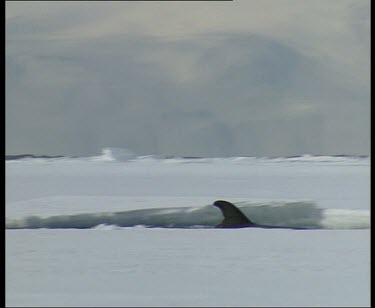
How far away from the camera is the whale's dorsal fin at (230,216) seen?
97.2 inches

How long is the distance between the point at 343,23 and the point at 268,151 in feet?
1.96

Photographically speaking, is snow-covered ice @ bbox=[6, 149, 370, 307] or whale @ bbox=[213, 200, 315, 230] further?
whale @ bbox=[213, 200, 315, 230]

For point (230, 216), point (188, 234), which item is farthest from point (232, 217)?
point (188, 234)

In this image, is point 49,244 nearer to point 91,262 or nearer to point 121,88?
point 91,262

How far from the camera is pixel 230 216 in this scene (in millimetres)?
2471

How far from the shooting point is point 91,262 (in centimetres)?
231

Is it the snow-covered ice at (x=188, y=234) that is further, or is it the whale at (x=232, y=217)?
the whale at (x=232, y=217)

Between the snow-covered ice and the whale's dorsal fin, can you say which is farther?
the whale's dorsal fin

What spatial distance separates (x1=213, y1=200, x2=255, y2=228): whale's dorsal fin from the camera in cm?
247

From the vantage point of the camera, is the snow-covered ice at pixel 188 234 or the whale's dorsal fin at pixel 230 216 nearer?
the snow-covered ice at pixel 188 234

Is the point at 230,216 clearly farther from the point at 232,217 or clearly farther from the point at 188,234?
the point at 188,234

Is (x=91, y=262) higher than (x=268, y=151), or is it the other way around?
(x=268, y=151)

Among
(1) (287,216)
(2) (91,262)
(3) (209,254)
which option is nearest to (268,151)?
(1) (287,216)

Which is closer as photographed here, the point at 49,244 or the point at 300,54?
the point at 49,244
